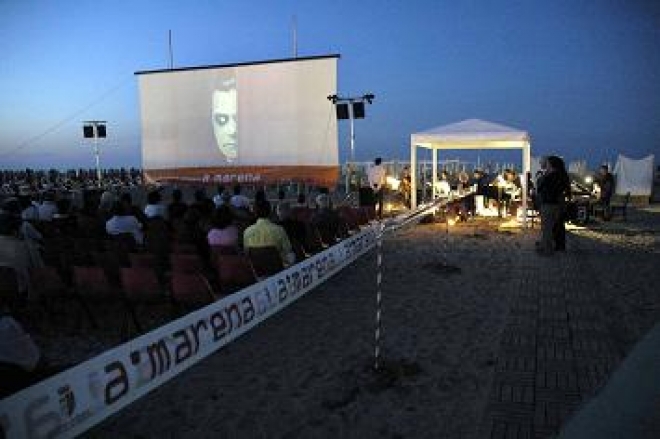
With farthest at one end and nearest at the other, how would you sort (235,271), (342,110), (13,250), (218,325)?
1. (342,110)
2. (235,271)
3. (13,250)
4. (218,325)

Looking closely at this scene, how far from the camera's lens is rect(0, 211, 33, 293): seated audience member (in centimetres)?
567

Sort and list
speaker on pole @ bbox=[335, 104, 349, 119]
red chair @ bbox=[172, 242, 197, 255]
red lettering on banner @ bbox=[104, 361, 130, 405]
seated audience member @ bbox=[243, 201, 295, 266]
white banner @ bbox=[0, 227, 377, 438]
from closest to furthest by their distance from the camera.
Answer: white banner @ bbox=[0, 227, 377, 438]
red lettering on banner @ bbox=[104, 361, 130, 405]
red chair @ bbox=[172, 242, 197, 255]
seated audience member @ bbox=[243, 201, 295, 266]
speaker on pole @ bbox=[335, 104, 349, 119]

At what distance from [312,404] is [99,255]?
11.8ft

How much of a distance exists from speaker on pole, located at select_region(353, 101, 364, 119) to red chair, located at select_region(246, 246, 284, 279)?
8.41 meters

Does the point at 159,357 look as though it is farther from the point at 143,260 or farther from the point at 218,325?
the point at 143,260

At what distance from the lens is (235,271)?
19.4 ft

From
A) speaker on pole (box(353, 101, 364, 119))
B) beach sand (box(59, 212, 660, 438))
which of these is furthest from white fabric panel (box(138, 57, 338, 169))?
beach sand (box(59, 212, 660, 438))

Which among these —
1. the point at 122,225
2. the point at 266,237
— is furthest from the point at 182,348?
the point at 122,225

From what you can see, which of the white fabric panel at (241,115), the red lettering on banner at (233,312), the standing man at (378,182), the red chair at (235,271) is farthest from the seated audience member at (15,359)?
the standing man at (378,182)

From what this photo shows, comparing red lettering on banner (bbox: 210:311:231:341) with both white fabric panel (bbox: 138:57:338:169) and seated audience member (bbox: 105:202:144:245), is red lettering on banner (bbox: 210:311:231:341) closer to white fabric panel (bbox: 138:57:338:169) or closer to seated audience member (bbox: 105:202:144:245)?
seated audience member (bbox: 105:202:144:245)

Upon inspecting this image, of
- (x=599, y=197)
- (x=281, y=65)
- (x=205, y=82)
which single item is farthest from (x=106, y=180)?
(x=599, y=197)

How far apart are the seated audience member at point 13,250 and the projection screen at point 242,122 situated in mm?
10934

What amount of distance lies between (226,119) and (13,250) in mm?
12608

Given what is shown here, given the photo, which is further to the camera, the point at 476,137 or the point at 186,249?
the point at 476,137
